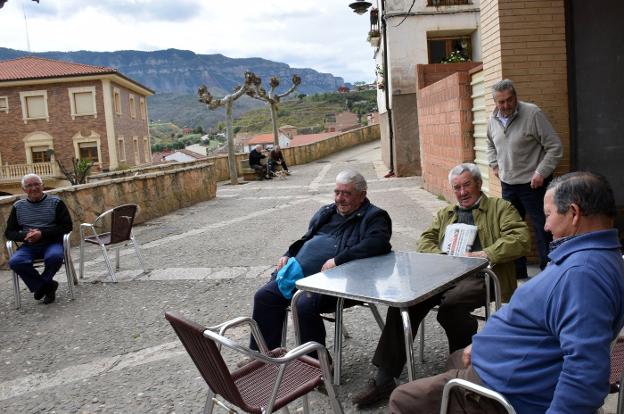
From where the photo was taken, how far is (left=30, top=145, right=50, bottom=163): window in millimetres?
43844

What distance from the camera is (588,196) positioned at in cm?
194

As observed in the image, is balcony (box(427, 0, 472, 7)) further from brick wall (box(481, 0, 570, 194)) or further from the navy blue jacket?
the navy blue jacket

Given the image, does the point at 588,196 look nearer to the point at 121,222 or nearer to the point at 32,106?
the point at 121,222

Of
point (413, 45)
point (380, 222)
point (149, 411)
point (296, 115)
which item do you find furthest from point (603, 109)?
point (296, 115)

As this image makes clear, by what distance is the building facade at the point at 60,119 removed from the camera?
138 feet

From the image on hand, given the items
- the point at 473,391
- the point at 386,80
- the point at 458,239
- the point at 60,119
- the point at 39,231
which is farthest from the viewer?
the point at 60,119

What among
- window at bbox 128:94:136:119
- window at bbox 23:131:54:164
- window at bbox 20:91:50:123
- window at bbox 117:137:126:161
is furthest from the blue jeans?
window at bbox 128:94:136:119

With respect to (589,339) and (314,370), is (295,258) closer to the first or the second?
(314,370)

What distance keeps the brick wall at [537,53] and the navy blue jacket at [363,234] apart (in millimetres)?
2607

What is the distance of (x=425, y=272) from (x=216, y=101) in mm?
19296

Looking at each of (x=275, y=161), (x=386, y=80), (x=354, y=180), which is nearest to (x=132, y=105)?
(x=275, y=161)

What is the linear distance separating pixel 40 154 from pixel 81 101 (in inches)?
214

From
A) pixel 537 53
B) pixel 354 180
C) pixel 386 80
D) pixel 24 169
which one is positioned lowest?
pixel 354 180

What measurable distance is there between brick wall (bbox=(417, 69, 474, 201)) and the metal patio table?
234 inches
